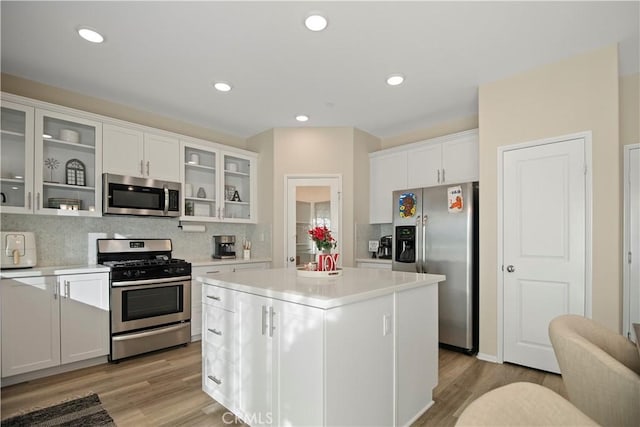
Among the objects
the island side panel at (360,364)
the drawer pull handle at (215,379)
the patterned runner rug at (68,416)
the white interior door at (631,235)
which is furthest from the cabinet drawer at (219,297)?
the white interior door at (631,235)

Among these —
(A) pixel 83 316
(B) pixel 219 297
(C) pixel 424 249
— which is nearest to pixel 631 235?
(C) pixel 424 249

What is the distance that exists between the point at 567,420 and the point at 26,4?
11.2 ft

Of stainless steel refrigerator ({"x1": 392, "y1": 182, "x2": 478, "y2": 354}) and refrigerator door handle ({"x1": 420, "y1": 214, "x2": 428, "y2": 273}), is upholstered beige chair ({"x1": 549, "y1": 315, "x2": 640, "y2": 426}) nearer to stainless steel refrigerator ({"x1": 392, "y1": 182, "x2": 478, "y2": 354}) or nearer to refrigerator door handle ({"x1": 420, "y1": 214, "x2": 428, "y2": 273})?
stainless steel refrigerator ({"x1": 392, "y1": 182, "x2": 478, "y2": 354})

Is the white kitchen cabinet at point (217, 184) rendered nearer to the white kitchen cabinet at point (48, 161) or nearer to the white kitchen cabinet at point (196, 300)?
the white kitchen cabinet at point (196, 300)

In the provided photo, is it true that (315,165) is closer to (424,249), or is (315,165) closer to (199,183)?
(199,183)

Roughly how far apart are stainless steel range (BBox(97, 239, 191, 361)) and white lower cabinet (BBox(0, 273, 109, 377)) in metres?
0.11

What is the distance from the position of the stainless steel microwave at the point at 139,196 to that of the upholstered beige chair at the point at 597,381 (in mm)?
3735

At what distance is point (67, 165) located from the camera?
3355 mm

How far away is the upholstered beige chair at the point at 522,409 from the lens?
800 mm

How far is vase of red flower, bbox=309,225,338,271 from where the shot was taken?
235 centimetres

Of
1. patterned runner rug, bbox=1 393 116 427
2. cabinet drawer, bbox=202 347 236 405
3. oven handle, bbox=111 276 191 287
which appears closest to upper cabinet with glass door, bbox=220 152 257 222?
oven handle, bbox=111 276 191 287

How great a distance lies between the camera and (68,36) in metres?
2.49

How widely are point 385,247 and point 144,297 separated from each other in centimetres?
308

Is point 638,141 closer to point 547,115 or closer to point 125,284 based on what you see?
point 547,115
